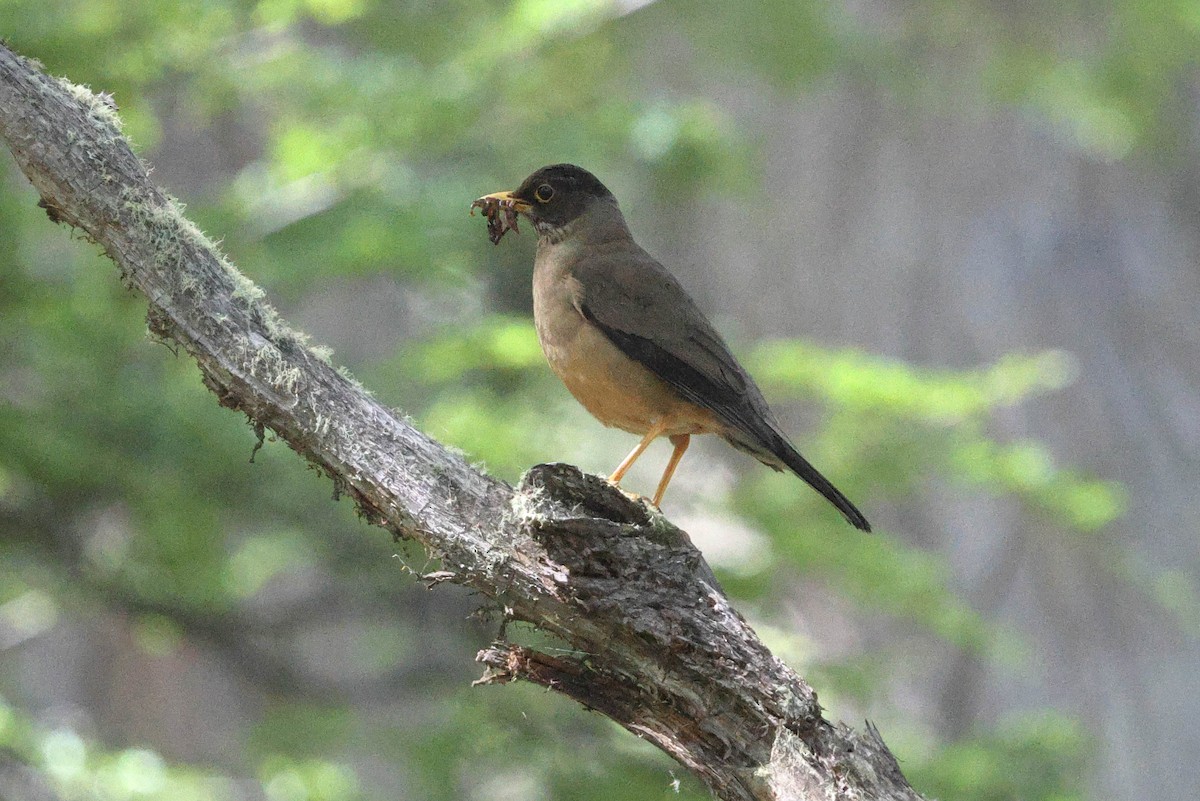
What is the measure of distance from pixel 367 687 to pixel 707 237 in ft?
14.8

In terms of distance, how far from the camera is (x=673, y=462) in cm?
430

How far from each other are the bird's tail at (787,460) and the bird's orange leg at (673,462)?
0.68ft

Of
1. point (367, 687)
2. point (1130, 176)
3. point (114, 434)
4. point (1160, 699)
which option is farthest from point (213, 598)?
point (1130, 176)

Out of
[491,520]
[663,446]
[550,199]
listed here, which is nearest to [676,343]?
[550,199]

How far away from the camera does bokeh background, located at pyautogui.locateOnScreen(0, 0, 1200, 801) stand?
5852mm

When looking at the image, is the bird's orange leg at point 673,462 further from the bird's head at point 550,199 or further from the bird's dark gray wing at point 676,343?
the bird's head at point 550,199

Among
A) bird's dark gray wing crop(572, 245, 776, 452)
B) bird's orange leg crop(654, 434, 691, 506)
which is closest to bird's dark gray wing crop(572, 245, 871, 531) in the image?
bird's dark gray wing crop(572, 245, 776, 452)

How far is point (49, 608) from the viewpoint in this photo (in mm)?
7953

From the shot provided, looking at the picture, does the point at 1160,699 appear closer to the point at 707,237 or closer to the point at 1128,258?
the point at 1128,258

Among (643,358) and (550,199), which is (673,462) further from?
(550,199)

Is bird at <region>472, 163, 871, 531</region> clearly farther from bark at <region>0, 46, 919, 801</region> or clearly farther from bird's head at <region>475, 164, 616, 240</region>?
bark at <region>0, 46, 919, 801</region>

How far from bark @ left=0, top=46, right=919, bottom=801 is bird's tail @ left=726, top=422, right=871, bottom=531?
0.83 meters

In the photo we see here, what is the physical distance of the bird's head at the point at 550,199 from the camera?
185 inches

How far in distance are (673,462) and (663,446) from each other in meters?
5.80
